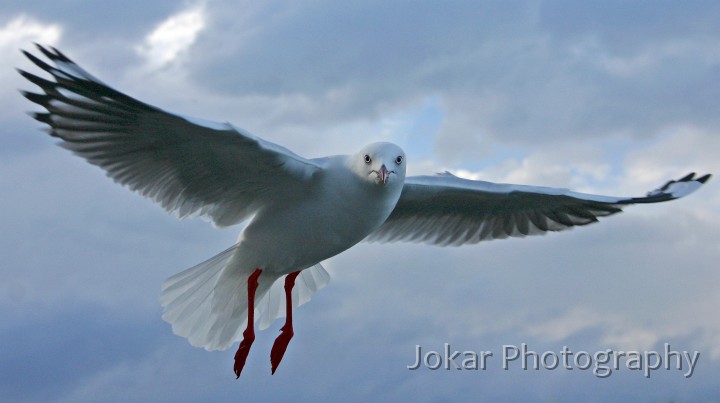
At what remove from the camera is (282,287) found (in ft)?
33.2

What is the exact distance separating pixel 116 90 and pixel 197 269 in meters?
2.43

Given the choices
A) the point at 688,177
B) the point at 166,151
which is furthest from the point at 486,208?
the point at 166,151

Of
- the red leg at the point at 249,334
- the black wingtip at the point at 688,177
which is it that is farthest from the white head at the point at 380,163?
the black wingtip at the point at 688,177

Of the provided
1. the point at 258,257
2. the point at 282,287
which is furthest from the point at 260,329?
the point at 258,257

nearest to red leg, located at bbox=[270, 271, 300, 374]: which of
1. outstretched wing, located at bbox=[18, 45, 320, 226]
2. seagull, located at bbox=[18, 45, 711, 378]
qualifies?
seagull, located at bbox=[18, 45, 711, 378]

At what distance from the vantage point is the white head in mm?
8211

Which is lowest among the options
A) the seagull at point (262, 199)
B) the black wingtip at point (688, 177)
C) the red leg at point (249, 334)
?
the red leg at point (249, 334)

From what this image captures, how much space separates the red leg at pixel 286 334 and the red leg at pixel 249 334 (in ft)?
1.02

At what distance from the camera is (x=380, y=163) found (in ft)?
26.9

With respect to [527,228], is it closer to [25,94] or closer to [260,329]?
[260,329]

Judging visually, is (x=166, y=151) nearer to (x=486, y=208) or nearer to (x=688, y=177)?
(x=486, y=208)

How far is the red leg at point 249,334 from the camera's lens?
9.24 metres

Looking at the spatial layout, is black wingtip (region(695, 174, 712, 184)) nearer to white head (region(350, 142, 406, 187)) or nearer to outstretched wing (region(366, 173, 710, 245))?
outstretched wing (region(366, 173, 710, 245))

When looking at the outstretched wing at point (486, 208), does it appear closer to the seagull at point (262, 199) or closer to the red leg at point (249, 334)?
the seagull at point (262, 199)
